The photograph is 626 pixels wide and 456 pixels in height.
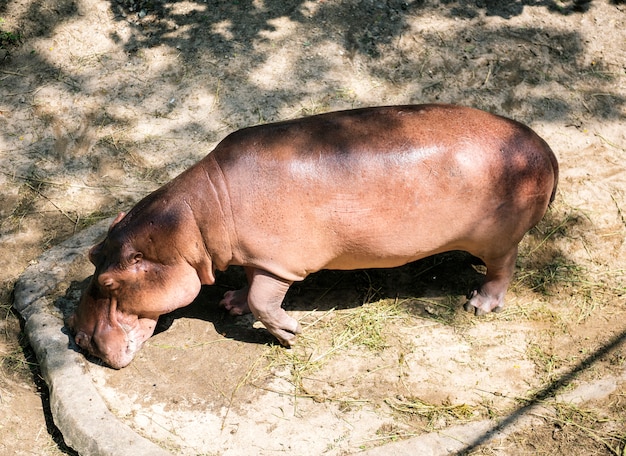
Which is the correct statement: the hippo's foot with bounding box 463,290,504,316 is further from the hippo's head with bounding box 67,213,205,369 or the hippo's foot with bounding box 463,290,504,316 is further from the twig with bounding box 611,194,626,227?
the hippo's head with bounding box 67,213,205,369

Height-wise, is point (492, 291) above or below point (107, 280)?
below

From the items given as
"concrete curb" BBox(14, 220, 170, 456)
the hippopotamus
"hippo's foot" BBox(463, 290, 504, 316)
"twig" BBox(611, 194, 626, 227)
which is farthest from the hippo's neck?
"twig" BBox(611, 194, 626, 227)

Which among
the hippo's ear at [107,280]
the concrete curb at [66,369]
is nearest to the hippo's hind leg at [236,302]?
the hippo's ear at [107,280]

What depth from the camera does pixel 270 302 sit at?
4703mm

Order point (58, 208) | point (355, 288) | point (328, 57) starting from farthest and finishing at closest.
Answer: point (328, 57)
point (58, 208)
point (355, 288)

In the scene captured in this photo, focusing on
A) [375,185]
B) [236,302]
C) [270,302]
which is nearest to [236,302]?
[236,302]

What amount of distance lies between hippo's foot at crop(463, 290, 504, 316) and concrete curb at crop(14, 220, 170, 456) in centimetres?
251

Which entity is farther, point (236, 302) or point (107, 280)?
point (236, 302)

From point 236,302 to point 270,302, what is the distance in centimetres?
63

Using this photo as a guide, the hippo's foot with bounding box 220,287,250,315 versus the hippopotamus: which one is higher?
the hippopotamus

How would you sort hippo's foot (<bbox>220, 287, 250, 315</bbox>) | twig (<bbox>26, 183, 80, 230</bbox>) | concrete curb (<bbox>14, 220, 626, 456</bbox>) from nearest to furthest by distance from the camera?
concrete curb (<bbox>14, 220, 626, 456</bbox>) < hippo's foot (<bbox>220, 287, 250, 315</bbox>) < twig (<bbox>26, 183, 80, 230</bbox>)

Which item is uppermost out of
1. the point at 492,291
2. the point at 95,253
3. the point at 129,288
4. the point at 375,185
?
the point at 375,185

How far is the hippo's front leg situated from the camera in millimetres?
4648

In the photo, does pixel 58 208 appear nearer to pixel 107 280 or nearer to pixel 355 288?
pixel 107 280
